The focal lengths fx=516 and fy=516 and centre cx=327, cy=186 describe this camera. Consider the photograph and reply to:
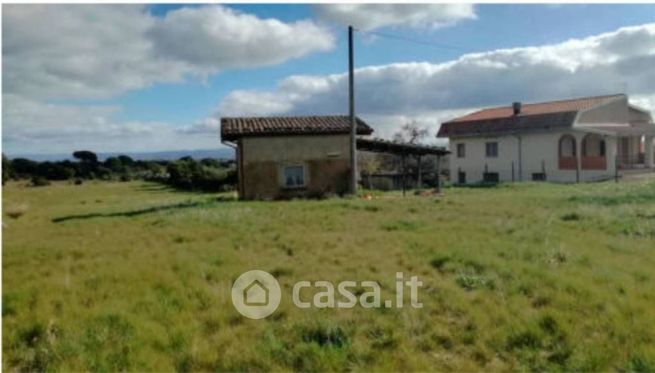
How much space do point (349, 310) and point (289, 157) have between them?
46.8ft

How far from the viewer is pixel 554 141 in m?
29.0

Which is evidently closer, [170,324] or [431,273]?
[170,324]

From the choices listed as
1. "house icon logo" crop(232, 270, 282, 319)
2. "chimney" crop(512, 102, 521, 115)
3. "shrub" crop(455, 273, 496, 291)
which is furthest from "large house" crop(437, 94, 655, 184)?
"house icon logo" crop(232, 270, 282, 319)

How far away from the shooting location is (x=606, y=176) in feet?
90.2

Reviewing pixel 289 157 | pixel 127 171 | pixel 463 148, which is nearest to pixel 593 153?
pixel 463 148

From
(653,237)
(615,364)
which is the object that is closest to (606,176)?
(653,237)

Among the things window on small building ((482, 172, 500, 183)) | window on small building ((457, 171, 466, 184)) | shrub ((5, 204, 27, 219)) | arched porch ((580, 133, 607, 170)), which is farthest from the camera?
window on small building ((457, 171, 466, 184))

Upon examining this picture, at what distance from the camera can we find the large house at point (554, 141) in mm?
28312

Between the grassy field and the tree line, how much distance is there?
2076cm

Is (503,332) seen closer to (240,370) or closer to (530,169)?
(240,370)

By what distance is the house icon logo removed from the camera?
5.23 metres

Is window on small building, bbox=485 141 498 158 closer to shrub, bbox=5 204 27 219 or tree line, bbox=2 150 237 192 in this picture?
tree line, bbox=2 150 237 192

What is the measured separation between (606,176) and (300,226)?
2287cm

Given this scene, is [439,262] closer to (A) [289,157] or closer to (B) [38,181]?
(A) [289,157]
